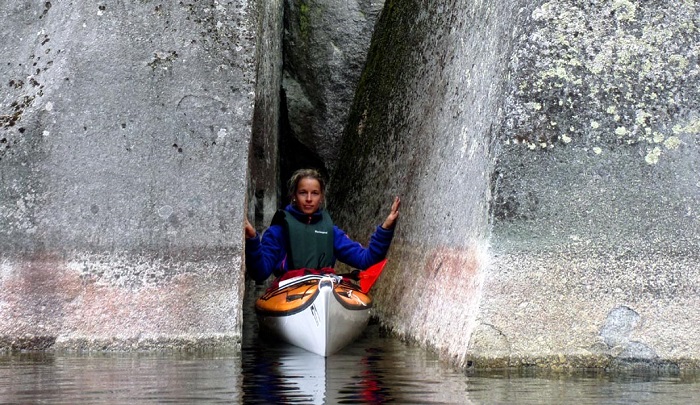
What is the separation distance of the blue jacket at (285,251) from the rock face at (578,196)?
1.37m

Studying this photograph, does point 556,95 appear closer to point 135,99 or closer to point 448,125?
point 448,125

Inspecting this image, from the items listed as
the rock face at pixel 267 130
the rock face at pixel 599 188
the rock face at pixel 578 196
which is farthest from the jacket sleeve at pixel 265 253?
the rock face at pixel 599 188

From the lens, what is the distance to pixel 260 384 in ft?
21.2

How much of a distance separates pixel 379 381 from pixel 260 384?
0.67 metres

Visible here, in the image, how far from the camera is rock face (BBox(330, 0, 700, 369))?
6934 millimetres

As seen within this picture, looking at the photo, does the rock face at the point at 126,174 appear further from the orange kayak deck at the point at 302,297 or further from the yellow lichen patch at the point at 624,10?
the yellow lichen patch at the point at 624,10

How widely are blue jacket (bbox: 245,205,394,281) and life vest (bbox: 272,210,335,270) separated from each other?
63 mm

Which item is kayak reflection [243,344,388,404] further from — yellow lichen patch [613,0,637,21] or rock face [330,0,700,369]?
yellow lichen patch [613,0,637,21]

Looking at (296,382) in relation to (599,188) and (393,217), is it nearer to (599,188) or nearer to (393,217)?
(599,188)

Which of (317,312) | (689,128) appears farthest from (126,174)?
(689,128)

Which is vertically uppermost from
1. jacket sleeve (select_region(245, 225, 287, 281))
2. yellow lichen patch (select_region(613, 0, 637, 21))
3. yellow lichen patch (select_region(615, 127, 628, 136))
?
yellow lichen patch (select_region(613, 0, 637, 21))

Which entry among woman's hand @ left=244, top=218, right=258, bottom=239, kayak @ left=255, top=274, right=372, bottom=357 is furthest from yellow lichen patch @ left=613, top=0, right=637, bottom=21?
woman's hand @ left=244, top=218, right=258, bottom=239

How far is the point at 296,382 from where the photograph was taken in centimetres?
663

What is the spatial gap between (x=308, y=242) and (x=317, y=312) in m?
1.28
